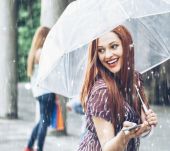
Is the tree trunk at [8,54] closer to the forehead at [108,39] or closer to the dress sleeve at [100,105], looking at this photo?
the forehead at [108,39]

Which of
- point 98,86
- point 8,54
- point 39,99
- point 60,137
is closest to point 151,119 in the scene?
point 98,86

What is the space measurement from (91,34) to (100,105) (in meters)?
0.64

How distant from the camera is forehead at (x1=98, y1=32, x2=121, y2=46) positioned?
4.69 metres

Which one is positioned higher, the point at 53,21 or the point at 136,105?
the point at 53,21

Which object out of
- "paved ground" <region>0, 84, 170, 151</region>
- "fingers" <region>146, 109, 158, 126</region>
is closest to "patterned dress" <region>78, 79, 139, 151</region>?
"fingers" <region>146, 109, 158, 126</region>

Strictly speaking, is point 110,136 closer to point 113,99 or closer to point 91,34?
point 113,99

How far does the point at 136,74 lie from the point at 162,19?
0.80 metres

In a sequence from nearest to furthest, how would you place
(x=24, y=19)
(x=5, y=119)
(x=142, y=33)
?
1. (x=142, y=33)
2. (x=5, y=119)
3. (x=24, y=19)

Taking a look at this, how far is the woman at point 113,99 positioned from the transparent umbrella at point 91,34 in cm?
18

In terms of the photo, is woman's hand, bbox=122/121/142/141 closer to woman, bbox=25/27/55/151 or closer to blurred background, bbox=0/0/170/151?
woman, bbox=25/27/55/151

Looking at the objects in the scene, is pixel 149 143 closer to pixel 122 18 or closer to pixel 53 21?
pixel 53 21

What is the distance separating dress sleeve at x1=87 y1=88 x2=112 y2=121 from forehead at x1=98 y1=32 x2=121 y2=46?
431 mm

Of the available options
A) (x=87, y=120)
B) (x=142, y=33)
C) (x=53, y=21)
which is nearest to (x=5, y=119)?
(x=53, y=21)

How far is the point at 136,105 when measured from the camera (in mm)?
4469
